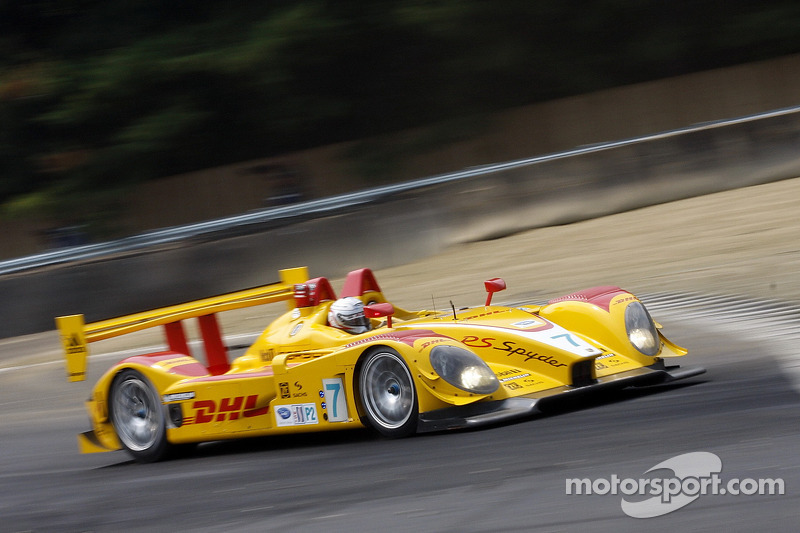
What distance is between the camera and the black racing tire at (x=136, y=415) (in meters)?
7.26

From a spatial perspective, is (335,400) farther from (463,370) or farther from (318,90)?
(318,90)

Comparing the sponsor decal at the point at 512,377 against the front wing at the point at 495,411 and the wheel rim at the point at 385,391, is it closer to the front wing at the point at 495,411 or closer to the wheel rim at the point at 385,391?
the front wing at the point at 495,411

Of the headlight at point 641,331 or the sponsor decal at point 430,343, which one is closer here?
the sponsor decal at point 430,343

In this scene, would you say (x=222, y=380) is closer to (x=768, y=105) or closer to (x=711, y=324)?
(x=711, y=324)

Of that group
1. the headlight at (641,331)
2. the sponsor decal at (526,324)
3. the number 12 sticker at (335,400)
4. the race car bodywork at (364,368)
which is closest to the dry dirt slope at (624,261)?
the headlight at (641,331)

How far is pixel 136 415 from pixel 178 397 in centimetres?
54

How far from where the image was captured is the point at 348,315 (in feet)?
22.7

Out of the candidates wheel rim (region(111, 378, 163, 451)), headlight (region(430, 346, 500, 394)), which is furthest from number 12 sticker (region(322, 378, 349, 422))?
wheel rim (region(111, 378, 163, 451))

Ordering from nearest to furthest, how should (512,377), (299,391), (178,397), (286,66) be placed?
(512,377) → (299,391) → (178,397) → (286,66)

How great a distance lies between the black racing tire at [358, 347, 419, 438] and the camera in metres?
5.98

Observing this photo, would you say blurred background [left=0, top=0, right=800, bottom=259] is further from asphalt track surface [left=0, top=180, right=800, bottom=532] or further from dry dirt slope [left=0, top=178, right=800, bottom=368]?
asphalt track surface [left=0, top=180, right=800, bottom=532]

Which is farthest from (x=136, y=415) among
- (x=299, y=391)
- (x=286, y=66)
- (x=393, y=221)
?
(x=286, y=66)

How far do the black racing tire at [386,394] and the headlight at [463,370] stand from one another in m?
0.23

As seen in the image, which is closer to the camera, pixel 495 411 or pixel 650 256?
pixel 495 411
